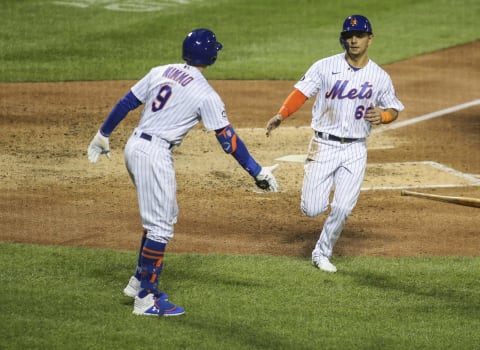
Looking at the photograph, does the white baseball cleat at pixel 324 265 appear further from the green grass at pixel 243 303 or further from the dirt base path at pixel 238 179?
the dirt base path at pixel 238 179

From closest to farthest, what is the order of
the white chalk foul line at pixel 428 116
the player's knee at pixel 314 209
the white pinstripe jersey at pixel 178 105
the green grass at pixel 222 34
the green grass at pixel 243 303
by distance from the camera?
1. the green grass at pixel 243 303
2. the white pinstripe jersey at pixel 178 105
3. the player's knee at pixel 314 209
4. the white chalk foul line at pixel 428 116
5. the green grass at pixel 222 34

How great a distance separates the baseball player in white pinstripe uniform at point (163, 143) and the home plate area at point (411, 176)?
182 inches

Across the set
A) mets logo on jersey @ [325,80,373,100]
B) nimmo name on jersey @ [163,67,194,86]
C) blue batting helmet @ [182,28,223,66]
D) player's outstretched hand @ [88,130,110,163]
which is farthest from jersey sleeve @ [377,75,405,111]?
player's outstretched hand @ [88,130,110,163]

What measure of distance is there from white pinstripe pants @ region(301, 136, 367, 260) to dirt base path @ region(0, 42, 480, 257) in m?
0.67

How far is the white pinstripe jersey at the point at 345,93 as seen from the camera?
9109 millimetres

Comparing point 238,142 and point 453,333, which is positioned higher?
point 238,142

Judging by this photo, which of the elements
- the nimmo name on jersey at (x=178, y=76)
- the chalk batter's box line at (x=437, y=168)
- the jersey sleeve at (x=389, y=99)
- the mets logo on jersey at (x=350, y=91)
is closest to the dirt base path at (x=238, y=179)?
the chalk batter's box line at (x=437, y=168)

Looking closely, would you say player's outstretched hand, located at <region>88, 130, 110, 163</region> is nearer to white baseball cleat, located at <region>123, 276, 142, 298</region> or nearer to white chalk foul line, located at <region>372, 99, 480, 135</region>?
white baseball cleat, located at <region>123, 276, 142, 298</region>

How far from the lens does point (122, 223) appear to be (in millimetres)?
10523

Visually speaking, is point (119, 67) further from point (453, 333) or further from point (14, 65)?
point (453, 333)

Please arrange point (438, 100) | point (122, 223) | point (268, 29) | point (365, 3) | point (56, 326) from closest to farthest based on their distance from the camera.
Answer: point (56, 326) → point (122, 223) → point (438, 100) → point (268, 29) → point (365, 3)

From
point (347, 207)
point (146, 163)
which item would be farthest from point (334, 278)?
point (146, 163)

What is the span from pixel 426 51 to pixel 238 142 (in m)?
12.8

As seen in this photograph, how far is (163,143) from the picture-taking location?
7.88 m
